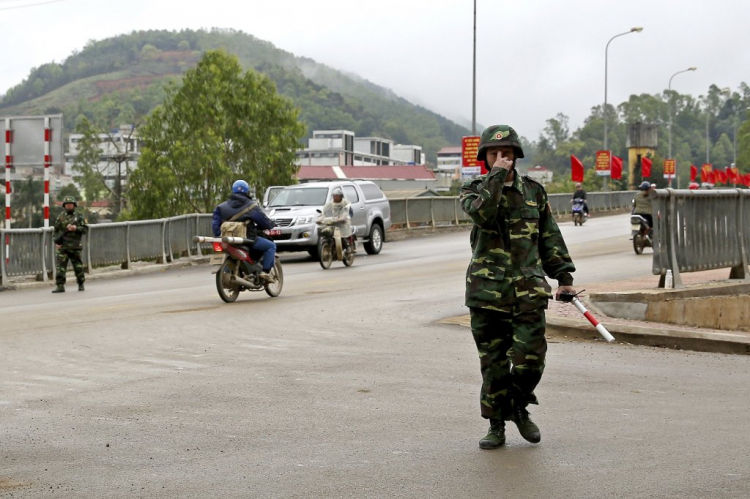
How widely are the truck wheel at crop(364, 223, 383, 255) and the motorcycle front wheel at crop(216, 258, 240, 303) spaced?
40.9 ft

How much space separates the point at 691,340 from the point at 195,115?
3538cm

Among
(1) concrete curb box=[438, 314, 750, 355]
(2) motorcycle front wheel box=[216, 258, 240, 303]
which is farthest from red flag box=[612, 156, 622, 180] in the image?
(1) concrete curb box=[438, 314, 750, 355]

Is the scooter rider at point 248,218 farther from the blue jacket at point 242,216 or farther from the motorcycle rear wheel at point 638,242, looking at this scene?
the motorcycle rear wheel at point 638,242

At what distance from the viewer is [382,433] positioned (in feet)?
22.1

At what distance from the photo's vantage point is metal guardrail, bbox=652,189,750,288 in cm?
1360

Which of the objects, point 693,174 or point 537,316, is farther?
point 693,174

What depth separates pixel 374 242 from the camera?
28.9 metres

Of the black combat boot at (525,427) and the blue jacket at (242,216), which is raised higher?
the blue jacket at (242,216)

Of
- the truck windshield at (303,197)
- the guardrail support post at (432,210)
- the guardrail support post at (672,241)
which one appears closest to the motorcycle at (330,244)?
the truck windshield at (303,197)

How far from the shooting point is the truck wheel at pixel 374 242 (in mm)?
28797

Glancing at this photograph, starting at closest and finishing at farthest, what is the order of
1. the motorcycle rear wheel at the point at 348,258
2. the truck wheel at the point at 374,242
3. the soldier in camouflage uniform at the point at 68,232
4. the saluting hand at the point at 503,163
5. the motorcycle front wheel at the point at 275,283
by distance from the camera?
the saluting hand at the point at 503,163 → the motorcycle front wheel at the point at 275,283 → the soldier in camouflage uniform at the point at 68,232 → the motorcycle rear wheel at the point at 348,258 → the truck wheel at the point at 374,242

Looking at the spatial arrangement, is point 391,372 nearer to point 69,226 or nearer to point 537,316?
point 537,316

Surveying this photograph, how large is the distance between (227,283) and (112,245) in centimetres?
962

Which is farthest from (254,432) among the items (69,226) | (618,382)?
(69,226)
